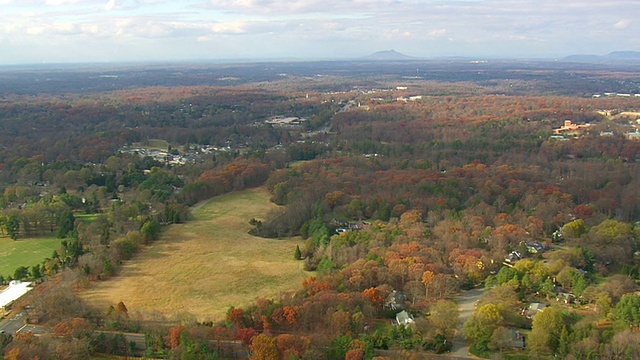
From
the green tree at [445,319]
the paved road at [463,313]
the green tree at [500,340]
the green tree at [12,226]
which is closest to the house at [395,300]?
the green tree at [445,319]

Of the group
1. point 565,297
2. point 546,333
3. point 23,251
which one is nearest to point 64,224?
point 23,251

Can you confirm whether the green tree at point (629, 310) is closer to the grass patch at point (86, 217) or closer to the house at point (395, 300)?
the house at point (395, 300)

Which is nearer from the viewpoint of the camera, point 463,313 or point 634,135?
point 463,313

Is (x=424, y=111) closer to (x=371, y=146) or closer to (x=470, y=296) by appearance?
(x=371, y=146)

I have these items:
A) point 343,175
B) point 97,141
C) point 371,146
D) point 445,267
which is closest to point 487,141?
point 371,146

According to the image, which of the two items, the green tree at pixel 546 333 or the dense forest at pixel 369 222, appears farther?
the dense forest at pixel 369 222

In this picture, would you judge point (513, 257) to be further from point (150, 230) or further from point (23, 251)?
point (23, 251)
